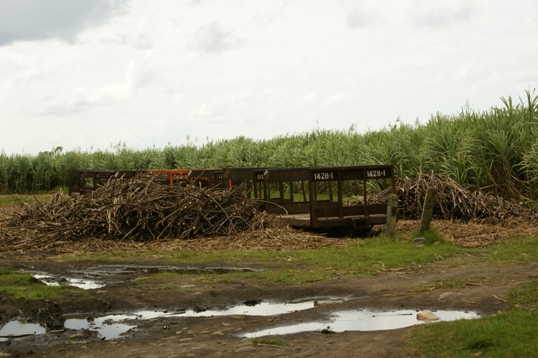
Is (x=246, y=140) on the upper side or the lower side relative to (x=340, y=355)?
upper

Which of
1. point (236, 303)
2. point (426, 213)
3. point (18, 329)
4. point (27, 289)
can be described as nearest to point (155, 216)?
point (426, 213)

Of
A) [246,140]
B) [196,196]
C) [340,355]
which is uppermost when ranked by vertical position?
[246,140]

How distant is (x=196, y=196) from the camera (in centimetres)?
1697

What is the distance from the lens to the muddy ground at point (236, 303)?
7273mm

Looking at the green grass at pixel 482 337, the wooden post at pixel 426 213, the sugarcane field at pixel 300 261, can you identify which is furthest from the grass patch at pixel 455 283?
the wooden post at pixel 426 213

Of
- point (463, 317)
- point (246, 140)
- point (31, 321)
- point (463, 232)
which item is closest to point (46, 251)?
point (31, 321)

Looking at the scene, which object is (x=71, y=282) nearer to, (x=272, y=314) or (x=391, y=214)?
(x=272, y=314)

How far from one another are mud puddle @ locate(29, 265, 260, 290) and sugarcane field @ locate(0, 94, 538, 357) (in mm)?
49

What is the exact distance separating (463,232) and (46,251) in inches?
331

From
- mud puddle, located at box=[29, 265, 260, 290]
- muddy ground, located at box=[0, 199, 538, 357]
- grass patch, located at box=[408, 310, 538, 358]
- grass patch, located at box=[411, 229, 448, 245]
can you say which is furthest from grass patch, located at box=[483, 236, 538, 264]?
grass patch, located at box=[408, 310, 538, 358]

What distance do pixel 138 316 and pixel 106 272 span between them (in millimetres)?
3679

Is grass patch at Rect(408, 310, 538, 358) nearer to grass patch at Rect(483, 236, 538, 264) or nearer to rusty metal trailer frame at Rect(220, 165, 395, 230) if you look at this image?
grass patch at Rect(483, 236, 538, 264)

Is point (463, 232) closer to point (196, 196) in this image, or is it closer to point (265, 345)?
point (196, 196)

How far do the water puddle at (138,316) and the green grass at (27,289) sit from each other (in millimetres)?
930
